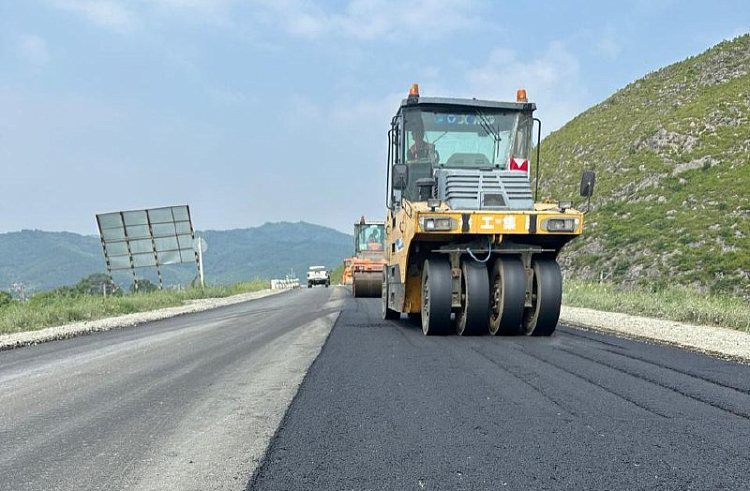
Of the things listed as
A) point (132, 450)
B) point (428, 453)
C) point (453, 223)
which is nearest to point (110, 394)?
point (132, 450)

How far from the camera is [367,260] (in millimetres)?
24672

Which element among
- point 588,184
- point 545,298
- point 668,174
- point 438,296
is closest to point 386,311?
point 438,296

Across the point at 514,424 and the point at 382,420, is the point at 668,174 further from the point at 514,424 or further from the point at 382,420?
the point at 382,420

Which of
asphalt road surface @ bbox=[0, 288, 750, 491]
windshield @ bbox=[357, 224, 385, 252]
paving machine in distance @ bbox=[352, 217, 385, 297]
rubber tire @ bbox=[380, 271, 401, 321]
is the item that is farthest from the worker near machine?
windshield @ bbox=[357, 224, 385, 252]

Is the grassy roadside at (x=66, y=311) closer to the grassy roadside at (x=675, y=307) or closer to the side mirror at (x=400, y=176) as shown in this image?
the side mirror at (x=400, y=176)

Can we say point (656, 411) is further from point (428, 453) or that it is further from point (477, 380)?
point (428, 453)

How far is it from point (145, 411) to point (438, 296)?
484 centimetres

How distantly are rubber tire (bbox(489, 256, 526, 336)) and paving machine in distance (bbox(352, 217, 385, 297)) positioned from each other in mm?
14449

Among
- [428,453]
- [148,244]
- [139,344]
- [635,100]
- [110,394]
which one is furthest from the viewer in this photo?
[635,100]

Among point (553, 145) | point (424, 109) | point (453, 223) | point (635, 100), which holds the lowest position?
point (453, 223)

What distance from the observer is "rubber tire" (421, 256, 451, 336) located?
8562 mm

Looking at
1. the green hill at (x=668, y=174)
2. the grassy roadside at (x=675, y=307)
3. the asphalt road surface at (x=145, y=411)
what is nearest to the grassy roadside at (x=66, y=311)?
the asphalt road surface at (x=145, y=411)

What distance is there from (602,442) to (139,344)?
7.22m

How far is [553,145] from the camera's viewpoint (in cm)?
5678
